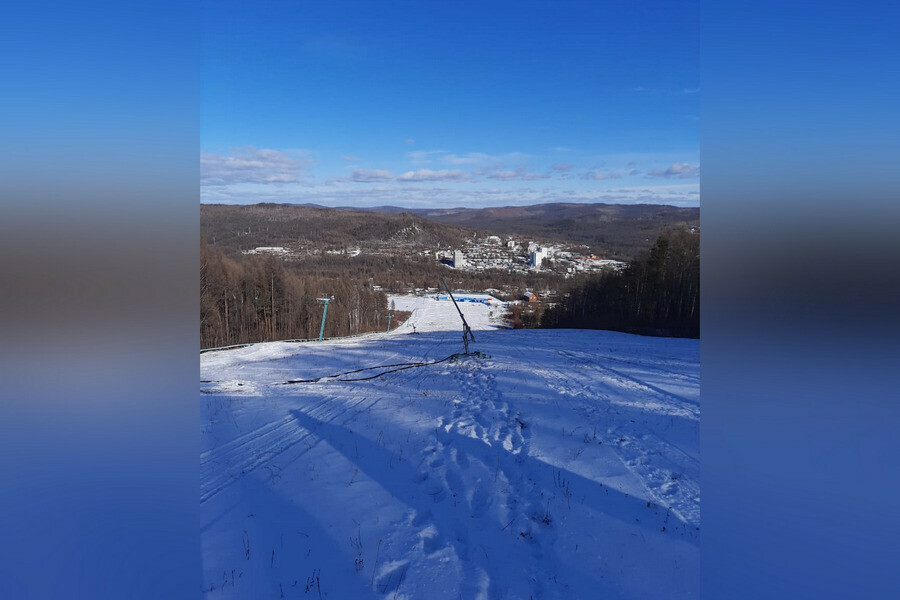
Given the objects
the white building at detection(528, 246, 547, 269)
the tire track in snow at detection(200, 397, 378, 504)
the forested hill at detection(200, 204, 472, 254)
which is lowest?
the tire track in snow at detection(200, 397, 378, 504)

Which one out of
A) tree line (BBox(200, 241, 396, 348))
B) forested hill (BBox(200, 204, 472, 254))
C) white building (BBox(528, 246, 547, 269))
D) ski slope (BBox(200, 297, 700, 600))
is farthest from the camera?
white building (BBox(528, 246, 547, 269))

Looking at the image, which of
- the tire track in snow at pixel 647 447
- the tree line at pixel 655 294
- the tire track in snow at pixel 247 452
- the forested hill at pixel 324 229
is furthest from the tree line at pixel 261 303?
the tire track in snow at pixel 647 447

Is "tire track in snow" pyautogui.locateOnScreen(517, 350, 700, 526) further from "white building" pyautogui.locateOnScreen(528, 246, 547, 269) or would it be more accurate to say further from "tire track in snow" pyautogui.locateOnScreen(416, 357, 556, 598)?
"white building" pyautogui.locateOnScreen(528, 246, 547, 269)

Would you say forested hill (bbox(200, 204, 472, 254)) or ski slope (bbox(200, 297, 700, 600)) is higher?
forested hill (bbox(200, 204, 472, 254))

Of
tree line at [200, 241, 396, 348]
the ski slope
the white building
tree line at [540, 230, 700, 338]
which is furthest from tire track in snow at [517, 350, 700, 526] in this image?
the white building

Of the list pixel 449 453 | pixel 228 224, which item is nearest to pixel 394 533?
pixel 449 453

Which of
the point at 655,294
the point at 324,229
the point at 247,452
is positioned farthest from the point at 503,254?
the point at 247,452

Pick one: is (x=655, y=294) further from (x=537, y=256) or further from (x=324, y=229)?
(x=324, y=229)
